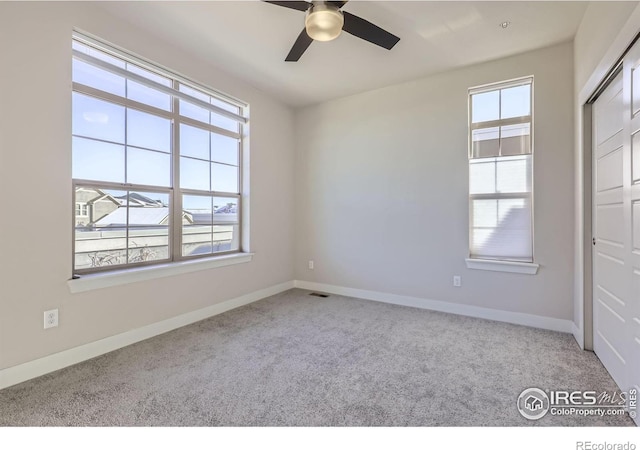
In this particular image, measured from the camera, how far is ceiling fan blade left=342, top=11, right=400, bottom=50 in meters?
2.16

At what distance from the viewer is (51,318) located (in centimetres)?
219

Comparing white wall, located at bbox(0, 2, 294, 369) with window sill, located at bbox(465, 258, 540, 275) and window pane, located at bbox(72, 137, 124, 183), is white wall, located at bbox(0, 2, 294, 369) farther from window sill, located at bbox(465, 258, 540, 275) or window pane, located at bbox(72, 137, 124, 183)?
window sill, located at bbox(465, 258, 540, 275)

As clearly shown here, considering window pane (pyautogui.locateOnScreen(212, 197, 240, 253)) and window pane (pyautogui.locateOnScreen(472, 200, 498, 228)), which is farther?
window pane (pyautogui.locateOnScreen(212, 197, 240, 253))

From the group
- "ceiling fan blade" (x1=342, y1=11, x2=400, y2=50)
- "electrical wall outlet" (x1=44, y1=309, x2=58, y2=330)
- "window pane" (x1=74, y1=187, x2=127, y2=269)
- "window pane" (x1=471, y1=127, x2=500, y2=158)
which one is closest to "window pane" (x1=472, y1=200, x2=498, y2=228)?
"window pane" (x1=471, y1=127, x2=500, y2=158)

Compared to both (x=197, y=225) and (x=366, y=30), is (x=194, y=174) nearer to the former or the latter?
(x=197, y=225)

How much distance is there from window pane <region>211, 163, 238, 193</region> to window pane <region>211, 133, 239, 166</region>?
A: 0.08m

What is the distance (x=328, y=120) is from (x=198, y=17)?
219 centimetres

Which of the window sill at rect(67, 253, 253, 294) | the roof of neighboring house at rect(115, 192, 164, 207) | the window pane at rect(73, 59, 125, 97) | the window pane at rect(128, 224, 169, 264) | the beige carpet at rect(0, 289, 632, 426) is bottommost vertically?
the beige carpet at rect(0, 289, 632, 426)

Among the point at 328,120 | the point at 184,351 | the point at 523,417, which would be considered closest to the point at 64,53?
the point at 184,351

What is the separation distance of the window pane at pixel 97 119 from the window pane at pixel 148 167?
179mm

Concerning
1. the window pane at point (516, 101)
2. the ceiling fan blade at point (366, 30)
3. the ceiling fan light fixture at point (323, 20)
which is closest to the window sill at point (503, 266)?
the window pane at point (516, 101)

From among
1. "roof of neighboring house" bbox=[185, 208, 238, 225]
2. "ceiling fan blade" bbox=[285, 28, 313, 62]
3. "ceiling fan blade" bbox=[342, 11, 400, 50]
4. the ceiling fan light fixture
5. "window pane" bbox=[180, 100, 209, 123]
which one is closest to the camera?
the ceiling fan light fixture

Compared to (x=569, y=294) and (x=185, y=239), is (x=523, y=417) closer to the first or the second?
(x=569, y=294)
